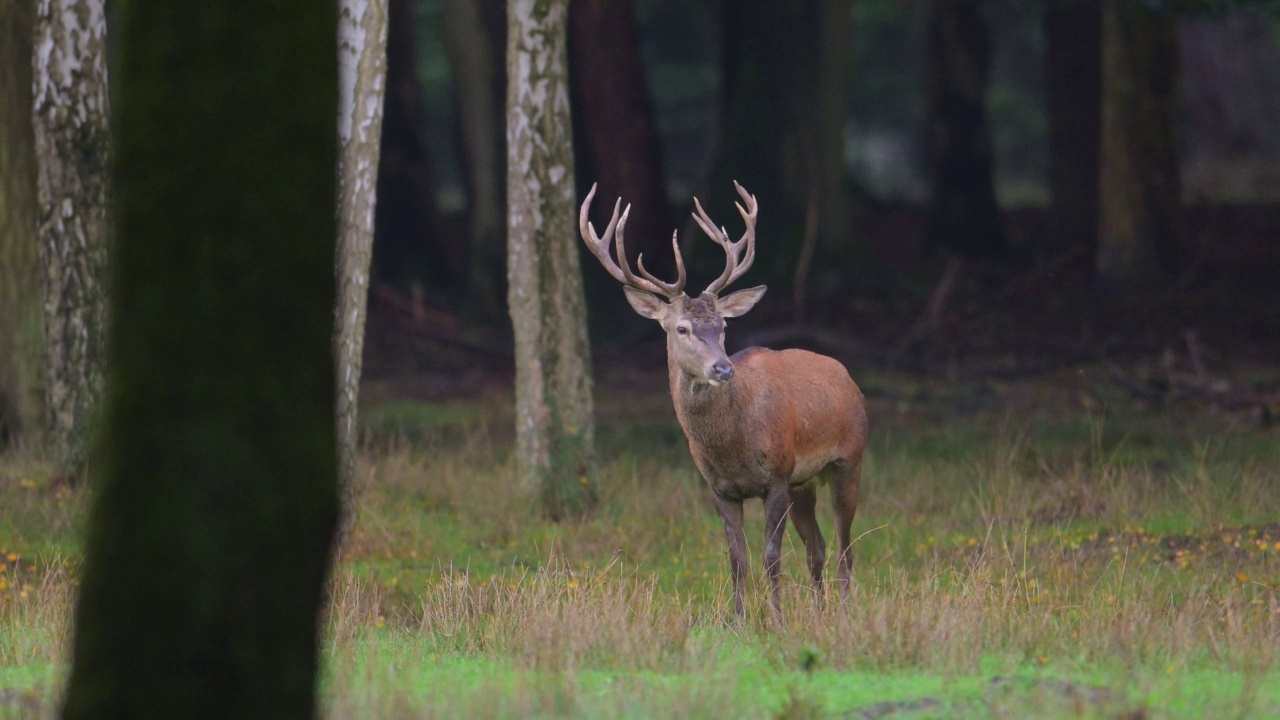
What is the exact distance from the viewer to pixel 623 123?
21.1 m

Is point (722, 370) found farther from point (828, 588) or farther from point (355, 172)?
point (355, 172)

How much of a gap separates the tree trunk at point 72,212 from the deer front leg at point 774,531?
5282 mm

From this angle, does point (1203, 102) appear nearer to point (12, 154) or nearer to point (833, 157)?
point (833, 157)

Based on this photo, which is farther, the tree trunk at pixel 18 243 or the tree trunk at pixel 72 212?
the tree trunk at pixel 18 243

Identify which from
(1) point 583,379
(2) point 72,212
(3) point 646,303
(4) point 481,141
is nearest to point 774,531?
(3) point 646,303

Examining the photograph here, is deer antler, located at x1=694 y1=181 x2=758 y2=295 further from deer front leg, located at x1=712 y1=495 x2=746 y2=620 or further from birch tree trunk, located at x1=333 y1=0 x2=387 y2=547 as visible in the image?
birch tree trunk, located at x1=333 y1=0 x2=387 y2=547

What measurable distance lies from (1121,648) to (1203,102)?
2596cm

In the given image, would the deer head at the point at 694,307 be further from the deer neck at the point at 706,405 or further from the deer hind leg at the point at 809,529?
the deer hind leg at the point at 809,529


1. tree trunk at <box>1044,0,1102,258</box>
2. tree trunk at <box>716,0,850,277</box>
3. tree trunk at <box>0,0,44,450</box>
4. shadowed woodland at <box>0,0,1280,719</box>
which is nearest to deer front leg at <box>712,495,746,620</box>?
shadowed woodland at <box>0,0,1280,719</box>

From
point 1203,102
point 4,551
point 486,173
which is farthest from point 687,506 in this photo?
point 1203,102

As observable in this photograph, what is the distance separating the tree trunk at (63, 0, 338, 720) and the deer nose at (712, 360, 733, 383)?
4.14 m

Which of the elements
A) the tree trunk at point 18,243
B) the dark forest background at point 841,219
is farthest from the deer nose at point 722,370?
the dark forest background at point 841,219

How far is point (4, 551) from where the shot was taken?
10195 millimetres

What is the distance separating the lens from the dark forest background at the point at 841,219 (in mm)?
19719
